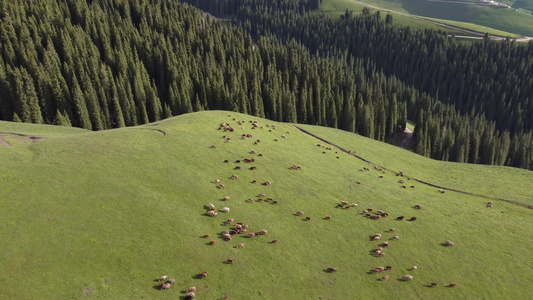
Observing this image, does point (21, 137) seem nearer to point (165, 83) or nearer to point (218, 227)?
point (218, 227)

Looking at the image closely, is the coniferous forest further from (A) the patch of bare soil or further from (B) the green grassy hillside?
(B) the green grassy hillside

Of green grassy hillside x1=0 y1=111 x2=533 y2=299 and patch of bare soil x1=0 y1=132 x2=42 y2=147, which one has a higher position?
patch of bare soil x1=0 y1=132 x2=42 y2=147

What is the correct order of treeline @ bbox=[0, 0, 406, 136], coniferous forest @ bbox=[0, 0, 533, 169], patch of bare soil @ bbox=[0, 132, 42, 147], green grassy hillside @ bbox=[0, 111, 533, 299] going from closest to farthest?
green grassy hillside @ bbox=[0, 111, 533, 299], patch of bare soil @ bbox=[0, 132, 42, 147], treeline @ bbox=[0, 0, 406, 136], coniferous forest @ bbox=[0, 0, 533, 169]

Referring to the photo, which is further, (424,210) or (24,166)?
(424,210)

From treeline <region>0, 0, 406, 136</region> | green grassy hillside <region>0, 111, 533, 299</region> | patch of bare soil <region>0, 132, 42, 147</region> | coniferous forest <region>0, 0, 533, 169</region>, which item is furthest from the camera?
coniferous forest <region>0, 0, 533, 169</region>

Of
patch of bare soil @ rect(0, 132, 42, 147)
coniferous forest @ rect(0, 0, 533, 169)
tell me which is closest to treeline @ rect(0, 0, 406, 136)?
coniferous forest @ rect(0, 0, 533, 169)

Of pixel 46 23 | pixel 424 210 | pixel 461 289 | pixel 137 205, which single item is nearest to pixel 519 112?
pixel 424 210

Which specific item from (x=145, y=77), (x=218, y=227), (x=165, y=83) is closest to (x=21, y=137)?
(x=218, y=227)

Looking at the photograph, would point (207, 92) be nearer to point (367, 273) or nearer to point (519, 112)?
point (367, 273)

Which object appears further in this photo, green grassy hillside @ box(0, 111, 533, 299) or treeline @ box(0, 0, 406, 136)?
treeline @ box(0, 0, 406, 136)
